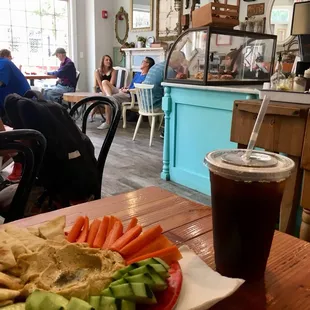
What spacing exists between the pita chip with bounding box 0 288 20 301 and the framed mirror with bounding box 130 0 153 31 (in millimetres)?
6583

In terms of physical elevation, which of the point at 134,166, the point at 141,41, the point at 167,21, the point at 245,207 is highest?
the point at 167,21

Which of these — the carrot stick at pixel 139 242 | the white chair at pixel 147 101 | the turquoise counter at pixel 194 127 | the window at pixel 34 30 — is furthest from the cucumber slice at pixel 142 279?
the window at pixel 34 30

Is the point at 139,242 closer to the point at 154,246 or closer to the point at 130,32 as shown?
the point at 154,246

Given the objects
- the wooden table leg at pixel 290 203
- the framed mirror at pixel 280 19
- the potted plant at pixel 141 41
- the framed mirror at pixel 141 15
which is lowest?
the wooden table leg at pixel 290 203

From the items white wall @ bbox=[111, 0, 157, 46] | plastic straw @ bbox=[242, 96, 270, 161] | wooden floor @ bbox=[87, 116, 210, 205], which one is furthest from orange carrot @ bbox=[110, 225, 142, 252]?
white wall @ bbox=[111, 0, 157, 46]

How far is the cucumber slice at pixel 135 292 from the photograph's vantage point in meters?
0.47

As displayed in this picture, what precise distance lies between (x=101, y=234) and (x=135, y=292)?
207 mm

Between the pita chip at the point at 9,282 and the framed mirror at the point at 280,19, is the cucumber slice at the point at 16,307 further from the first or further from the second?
the framed mirror at the point at 280,19

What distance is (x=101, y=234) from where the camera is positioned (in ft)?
2.16

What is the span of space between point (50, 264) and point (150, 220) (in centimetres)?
33

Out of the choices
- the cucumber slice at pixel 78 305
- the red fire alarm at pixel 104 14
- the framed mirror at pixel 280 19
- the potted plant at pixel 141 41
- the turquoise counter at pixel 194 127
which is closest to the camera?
the cucumber slice at pixel 78 305

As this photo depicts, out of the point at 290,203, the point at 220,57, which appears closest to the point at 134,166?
the point at 220,57

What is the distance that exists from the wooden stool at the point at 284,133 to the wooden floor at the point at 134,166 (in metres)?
0.86

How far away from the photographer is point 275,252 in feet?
2.34
